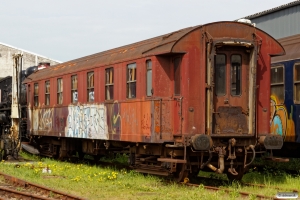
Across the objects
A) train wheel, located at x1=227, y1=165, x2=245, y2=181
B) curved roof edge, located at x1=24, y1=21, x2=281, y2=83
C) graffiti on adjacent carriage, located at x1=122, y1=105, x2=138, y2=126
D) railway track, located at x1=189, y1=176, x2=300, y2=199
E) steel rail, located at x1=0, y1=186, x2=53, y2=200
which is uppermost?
curved roof edge, located at x1=24, y1=21, x2=281, y2=83

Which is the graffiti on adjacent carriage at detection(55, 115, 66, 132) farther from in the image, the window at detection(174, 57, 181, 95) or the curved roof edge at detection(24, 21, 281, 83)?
the window at detection(174, 57, 181, 95)

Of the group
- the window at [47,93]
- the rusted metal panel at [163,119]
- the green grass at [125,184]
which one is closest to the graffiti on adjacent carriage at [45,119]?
the window at [47,93]

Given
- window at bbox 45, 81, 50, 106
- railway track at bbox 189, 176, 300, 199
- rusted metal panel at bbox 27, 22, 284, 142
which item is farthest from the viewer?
window at bbox 45, 81, 50, 106

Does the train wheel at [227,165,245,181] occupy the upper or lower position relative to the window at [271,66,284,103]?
lower

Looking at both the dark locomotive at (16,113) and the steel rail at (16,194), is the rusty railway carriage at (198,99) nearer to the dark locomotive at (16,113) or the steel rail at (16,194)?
the steel rail at (16,194)

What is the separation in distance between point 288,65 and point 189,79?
A: 3929mm

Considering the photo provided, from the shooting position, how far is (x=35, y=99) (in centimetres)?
2222

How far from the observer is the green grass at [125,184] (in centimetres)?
1152

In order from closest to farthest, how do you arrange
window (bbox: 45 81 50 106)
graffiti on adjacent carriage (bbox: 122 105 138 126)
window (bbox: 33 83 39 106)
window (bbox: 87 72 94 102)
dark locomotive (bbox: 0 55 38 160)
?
graffiti on adjacent carriage (bbox: 122 105 138 126) → window (bbox: 87 72 94 102) → window (bbox: 45 81 50 106) → dark locomotive (bbox: 0 55 38 160) → window (bbox: 33 83 39 106)

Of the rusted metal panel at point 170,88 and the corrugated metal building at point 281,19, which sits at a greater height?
the corrugated metal building at point 281,19

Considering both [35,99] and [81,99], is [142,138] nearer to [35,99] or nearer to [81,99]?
[81,99]

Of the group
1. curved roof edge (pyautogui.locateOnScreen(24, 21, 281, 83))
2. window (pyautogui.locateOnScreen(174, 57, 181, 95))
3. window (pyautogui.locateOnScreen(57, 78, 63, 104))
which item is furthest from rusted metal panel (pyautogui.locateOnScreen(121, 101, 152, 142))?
window (pyautogui.locateOnScreen(57, 78, 63, 104))

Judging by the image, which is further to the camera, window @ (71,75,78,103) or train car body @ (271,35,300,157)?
window @ (71,75,78,103)

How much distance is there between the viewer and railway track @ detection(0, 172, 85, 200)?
37.4 feet
